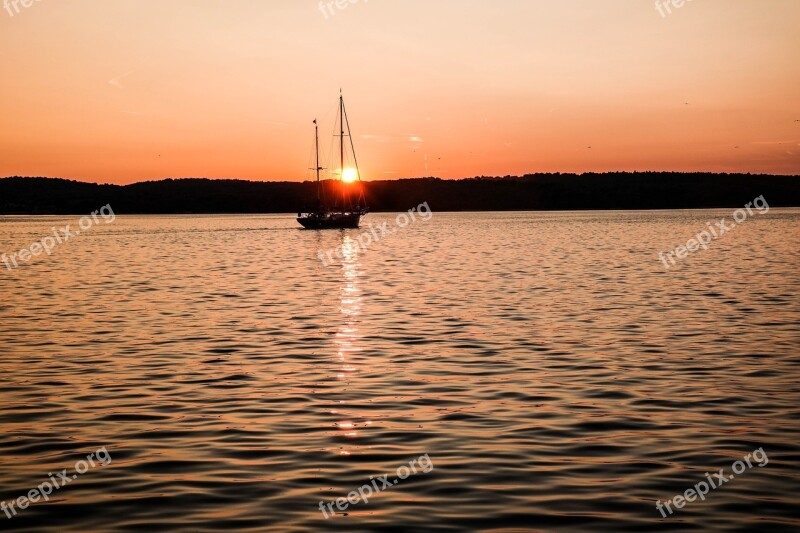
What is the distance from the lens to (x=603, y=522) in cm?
1018

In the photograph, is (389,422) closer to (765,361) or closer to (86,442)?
(86,442)

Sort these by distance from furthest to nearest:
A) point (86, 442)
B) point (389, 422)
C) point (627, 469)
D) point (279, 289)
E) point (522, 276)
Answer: point (522, 276) → point (279, 289) → point (389, 422) → point (86, 442) → point (627, 469)

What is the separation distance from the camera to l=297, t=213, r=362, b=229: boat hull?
138m

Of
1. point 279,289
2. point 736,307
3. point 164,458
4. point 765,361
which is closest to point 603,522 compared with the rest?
point 164,458

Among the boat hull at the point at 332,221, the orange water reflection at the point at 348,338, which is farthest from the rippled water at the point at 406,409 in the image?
the boat hull at the point at 332,221

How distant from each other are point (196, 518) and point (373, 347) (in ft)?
45.8

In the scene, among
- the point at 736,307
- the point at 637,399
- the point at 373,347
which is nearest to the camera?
the point at 637,399

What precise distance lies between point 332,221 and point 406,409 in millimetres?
123335

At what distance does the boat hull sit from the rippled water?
331ft

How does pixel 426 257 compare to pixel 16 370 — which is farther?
pixel 426 257

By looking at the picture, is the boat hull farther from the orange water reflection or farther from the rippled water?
the rippled water

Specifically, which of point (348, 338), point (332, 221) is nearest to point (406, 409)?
point (348, 338)

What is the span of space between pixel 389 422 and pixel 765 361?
10.6 metres

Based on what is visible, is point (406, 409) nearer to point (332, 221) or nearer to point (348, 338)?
point (348, 338)
